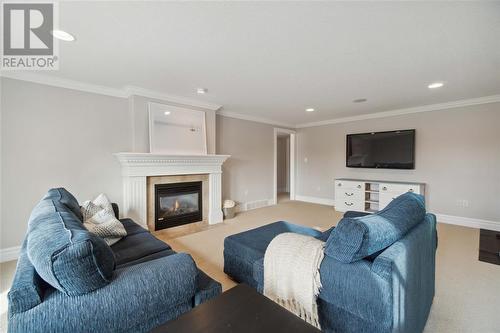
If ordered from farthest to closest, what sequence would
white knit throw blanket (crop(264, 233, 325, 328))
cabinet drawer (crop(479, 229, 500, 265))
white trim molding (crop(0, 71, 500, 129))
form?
white trim molding (crop(0, 71, 500, 129))
cabinet drawer (crop(479, 229, 500, 265))
white knit throw blanket (crop(264, 233, 325, 328))

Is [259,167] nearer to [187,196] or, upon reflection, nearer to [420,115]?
[187,196]

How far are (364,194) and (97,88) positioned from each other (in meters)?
5.27

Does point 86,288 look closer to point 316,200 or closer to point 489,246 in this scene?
point 489,246

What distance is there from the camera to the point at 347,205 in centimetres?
497

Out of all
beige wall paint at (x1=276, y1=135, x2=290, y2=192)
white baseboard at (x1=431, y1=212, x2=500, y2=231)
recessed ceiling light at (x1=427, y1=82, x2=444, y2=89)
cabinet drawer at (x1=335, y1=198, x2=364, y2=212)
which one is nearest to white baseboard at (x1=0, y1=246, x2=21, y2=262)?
cabinet drawer at (x1=335, y1=198, x2=364, y2=212)

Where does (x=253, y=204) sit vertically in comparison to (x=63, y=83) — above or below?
below

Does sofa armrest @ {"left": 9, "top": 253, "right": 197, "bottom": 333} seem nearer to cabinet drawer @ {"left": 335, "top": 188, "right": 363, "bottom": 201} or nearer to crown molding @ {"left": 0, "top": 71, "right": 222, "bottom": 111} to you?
crown molding @ {"left": 0, "top": 71, "right": 222, "bottom": 111}

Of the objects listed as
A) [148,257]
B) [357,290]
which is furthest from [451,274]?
[148,257]

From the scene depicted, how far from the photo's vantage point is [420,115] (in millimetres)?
4375

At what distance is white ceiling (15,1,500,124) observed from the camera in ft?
5.28

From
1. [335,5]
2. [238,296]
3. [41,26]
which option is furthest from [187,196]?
[335,5]

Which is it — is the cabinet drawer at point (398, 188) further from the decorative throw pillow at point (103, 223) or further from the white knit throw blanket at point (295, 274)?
the decorative throw pillow at point (103, 223)

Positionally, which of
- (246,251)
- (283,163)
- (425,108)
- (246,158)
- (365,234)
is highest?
(425,108)

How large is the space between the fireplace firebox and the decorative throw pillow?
43.0 inches
